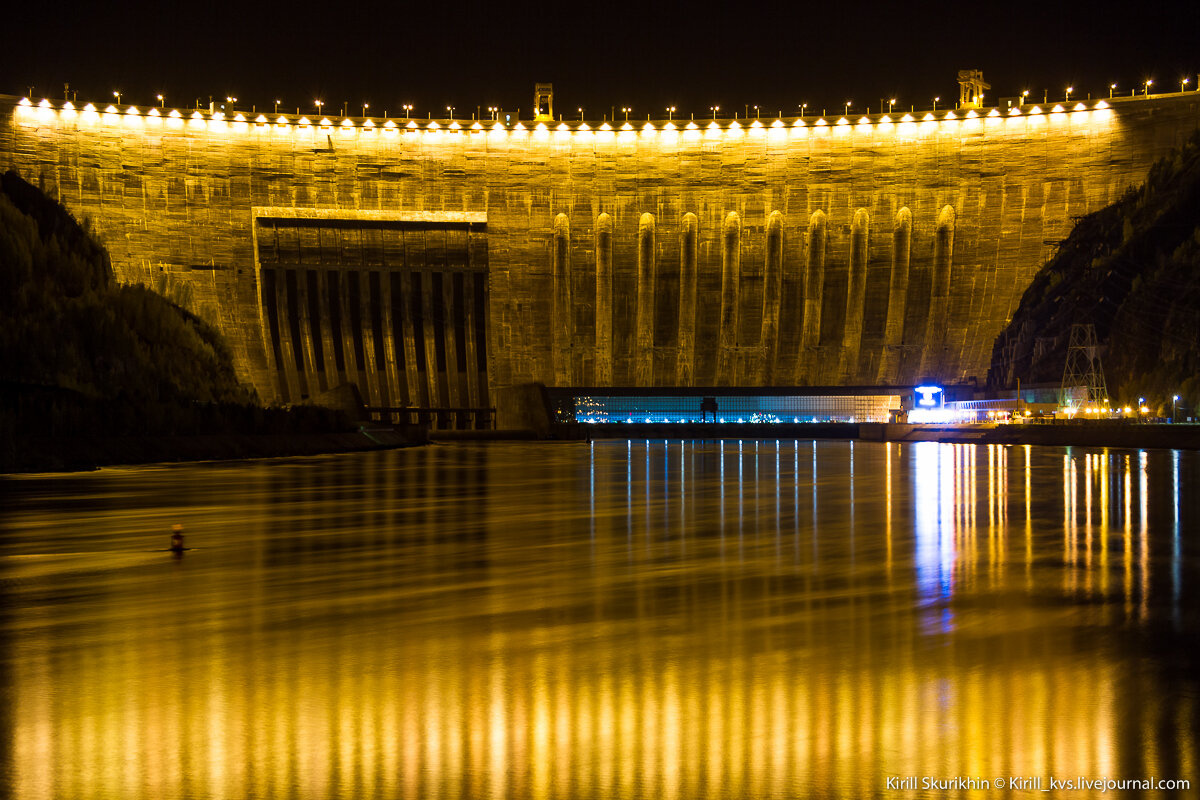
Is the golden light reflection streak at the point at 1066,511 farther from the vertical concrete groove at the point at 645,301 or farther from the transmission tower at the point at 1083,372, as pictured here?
the vertical concrete groove at the point at 645,301

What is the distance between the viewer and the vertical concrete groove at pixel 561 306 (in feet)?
232

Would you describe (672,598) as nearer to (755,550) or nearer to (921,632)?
(921,632)

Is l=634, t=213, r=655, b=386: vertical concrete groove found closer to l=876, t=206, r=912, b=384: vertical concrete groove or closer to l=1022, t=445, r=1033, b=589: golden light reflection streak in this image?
l=876, t=206, r=912, b=384: vertical concrete groove

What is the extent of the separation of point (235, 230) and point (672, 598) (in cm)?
6439

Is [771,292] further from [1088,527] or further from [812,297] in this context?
[1088,527]

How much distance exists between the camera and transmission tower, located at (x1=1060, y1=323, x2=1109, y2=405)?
56.9 m

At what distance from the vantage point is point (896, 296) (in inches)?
2736

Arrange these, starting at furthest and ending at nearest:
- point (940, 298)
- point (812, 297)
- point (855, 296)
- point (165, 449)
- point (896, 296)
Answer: point (812, 297) → point (855, 296) → point (896, 296) → point (940, 298) → point (165, 449)

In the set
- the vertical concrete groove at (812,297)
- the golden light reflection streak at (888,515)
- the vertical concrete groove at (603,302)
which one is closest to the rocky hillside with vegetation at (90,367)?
the golden light reflection streak at (888,515)

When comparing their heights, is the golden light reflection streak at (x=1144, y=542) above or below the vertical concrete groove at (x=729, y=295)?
below

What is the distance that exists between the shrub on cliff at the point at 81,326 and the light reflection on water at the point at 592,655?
26.2m

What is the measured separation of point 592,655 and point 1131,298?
5694cm

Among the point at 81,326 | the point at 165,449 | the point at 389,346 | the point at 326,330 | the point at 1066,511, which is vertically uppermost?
the point at 326,330

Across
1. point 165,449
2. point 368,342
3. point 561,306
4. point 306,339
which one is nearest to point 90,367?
point 165,449
